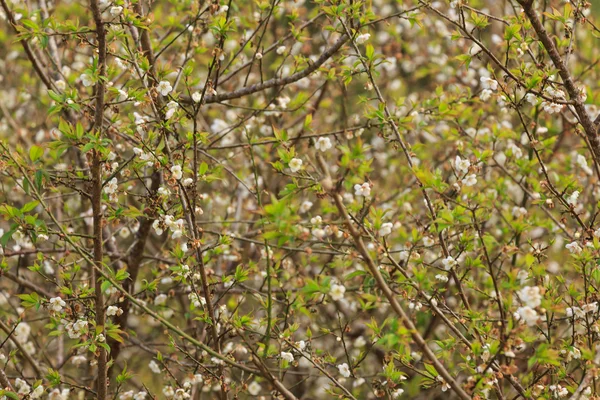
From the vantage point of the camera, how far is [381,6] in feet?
25.2

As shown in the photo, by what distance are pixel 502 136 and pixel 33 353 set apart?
156 inches

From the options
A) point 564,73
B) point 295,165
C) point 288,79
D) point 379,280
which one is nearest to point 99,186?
point 295,165

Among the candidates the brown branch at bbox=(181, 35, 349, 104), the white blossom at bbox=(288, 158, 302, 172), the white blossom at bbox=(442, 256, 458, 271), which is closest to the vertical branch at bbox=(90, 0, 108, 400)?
the brown branch at bbox=(181, 35, 349, 104)

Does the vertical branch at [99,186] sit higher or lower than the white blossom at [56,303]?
higher

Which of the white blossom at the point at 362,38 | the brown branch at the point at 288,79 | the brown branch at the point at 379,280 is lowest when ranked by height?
the brown branch at the point at 379,280

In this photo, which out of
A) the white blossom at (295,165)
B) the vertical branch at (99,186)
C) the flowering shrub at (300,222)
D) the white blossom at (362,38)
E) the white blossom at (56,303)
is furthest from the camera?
the white blossom at (362,38)

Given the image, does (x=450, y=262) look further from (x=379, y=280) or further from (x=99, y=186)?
(x=99, y=186)

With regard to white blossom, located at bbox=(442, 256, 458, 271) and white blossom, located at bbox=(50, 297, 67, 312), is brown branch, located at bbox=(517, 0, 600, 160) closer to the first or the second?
white blossom, located at bbox=(442, 256, 458, 271)

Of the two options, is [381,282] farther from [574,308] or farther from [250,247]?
[250,247]

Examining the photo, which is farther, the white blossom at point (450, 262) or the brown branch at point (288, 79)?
the brown branch at point (288, 79)

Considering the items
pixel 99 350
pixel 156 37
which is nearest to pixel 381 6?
pixel 156 37

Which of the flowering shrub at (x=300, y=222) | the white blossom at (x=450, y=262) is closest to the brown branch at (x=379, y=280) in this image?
the flowering shrub at (x=300, y=222)

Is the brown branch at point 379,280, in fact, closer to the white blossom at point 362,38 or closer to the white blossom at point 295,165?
the white blossom at point 295,165

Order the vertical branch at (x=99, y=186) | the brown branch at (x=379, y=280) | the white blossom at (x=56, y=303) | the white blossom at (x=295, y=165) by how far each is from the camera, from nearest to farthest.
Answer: the brown branch at (x=379, y=280) → the white blossom at (x=295, y=165) → the vertical branch at (x=99, y=186) → the white blossom at (x=56, y=303)
